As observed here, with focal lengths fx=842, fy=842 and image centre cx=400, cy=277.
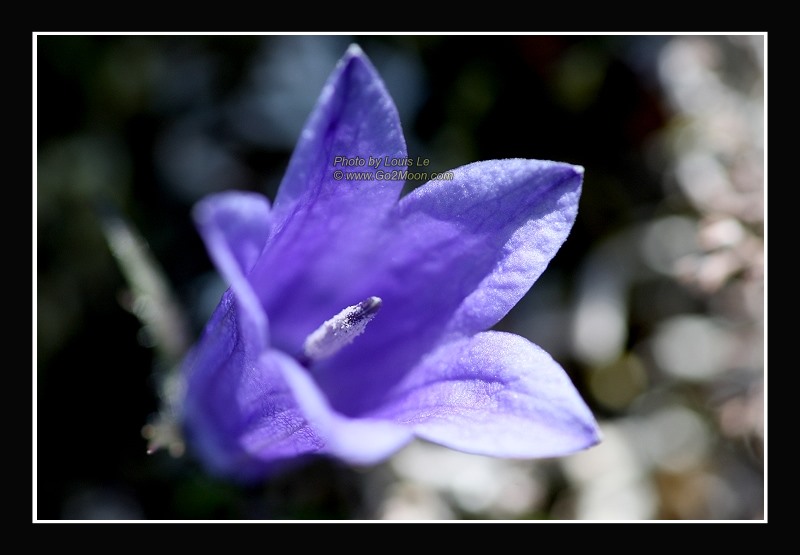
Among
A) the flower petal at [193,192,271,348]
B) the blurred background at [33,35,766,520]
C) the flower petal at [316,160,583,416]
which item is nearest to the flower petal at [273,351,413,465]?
the flower petal at [193,192,271,348]

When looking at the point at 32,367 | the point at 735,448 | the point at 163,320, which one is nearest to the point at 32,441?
the point at 32,367

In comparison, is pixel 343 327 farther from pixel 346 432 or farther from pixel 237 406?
pixel 346 432

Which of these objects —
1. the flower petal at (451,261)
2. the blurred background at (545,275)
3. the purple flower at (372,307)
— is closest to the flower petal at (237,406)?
the purple flower at (372,307)

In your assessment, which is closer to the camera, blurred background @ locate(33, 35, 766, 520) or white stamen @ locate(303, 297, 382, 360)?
white stamen @ locate(303, 297, 382, 360)

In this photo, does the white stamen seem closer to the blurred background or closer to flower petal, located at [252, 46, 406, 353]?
flower petal, located at [252, 46, 406, 353]

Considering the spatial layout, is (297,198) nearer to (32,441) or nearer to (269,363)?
(269,363)

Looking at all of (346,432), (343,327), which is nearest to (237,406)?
(343,327)

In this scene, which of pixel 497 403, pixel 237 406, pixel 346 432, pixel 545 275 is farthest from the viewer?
pixel 545 275

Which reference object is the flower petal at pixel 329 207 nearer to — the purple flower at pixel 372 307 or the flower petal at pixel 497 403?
the purple flower at pixel 372 307
